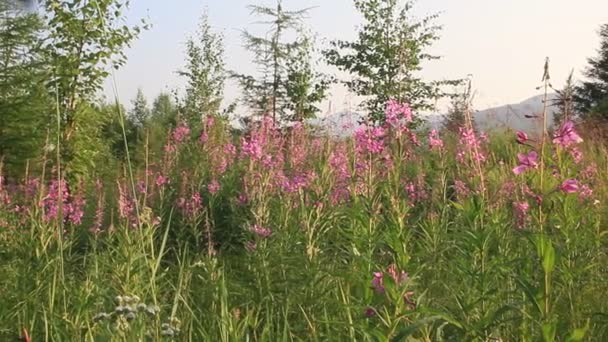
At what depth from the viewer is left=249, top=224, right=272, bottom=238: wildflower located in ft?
12.4

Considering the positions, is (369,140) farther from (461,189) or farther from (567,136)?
(567,136)

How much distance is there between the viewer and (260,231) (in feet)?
12.5

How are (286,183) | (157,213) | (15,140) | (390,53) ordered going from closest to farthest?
1. (286,183)
2. (157,213)
3. (15,140)
4. (390,53)

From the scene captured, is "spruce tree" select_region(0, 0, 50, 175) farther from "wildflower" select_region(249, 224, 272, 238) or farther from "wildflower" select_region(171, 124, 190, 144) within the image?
"wildflower" select_region(249, 224, 272, 238)

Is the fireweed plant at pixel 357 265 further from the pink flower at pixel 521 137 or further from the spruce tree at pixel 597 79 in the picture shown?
the spruce tree at pixel 597 79

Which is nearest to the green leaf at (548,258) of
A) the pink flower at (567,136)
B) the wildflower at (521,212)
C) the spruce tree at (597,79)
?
the pink flower at (567,136)

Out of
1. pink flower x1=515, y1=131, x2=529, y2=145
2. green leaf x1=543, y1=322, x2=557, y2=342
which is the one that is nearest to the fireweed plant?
pink flower x1=515, y1=131, x2=529, y2=145

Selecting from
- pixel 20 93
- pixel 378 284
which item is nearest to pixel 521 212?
pixel 378 284

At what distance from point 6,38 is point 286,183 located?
34.5 feet

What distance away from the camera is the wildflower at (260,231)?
3.79 m

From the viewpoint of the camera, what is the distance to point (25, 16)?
13.1m

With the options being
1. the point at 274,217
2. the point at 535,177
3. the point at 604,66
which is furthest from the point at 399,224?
the point at 604,66

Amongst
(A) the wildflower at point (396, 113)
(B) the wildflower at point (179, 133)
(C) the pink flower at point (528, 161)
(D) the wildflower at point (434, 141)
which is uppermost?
(A) the wildflower at point (396, 113)

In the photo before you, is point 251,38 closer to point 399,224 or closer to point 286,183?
point 286,183
